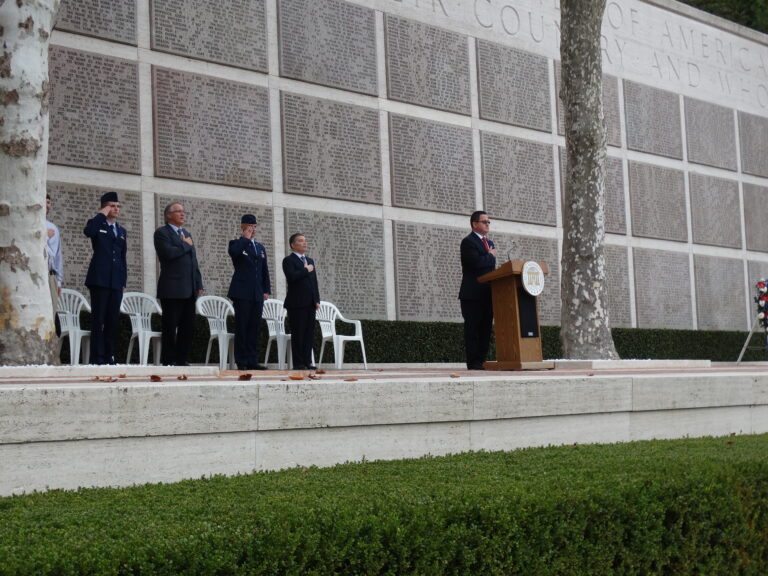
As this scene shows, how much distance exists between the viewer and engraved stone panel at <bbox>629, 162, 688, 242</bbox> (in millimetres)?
18453

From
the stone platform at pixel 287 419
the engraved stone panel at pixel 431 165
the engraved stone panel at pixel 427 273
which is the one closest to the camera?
the stone platform at pixel 287 419

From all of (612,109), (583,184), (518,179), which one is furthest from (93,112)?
(612,109)

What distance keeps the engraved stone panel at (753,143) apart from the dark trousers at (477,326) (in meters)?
13.2

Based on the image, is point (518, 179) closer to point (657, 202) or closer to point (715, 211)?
point (657, 202)

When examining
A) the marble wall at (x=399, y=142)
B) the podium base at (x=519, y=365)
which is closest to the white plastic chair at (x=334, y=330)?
the marble wall at (x=399, y=142)

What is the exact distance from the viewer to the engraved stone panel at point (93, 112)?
11227 mm

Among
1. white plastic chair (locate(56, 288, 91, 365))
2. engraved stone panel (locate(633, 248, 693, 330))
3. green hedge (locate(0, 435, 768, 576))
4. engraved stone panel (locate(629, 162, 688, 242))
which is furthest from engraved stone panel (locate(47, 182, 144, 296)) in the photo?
engraved stone panel (locate(629, 162, 688, 242))

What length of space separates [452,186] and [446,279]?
1.49m

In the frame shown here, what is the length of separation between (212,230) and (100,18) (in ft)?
9.49

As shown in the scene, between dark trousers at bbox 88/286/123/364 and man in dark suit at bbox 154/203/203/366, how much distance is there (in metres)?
0.54

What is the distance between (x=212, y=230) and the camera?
12.4 m

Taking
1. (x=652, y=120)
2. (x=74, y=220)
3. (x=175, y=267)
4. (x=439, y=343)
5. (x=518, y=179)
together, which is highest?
(x=652, y=120)

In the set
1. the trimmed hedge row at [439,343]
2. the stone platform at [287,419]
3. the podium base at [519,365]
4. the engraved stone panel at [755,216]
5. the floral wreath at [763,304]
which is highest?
the engraved stone panel at [755,216]

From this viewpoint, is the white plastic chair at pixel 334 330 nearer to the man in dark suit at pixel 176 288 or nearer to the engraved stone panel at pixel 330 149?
the engraved stone panel at pixel 330 149
